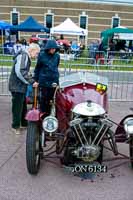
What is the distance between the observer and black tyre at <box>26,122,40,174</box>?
4.48 meters

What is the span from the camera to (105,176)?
4.76 metres

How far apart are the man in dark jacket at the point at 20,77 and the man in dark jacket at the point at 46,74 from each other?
0.17 m

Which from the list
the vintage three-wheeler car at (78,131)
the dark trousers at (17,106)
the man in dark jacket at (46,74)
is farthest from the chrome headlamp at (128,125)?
the dark trousers at (17,106)

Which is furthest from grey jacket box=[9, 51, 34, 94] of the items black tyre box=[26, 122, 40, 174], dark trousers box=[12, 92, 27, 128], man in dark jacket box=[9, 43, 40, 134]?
black tyre box=[26, 122, 40, 174]

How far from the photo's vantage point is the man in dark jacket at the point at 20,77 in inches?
231

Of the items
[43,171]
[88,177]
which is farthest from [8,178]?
[88,177]

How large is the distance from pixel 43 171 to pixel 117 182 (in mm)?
991

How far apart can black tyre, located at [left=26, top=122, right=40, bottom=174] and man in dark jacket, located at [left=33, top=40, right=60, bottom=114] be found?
1685 millimetres

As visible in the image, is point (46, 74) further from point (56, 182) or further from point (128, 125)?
point (56, 182)

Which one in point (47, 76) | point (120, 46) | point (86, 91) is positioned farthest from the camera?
point (120, 46)

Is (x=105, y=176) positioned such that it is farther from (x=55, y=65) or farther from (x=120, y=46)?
(x=120, y=46)

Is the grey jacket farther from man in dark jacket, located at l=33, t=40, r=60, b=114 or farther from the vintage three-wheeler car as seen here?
the vintage three-wheeler car

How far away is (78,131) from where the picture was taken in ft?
14.4

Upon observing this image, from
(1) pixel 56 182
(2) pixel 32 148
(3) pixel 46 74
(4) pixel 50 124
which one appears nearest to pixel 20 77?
(3) pixel 46 74
